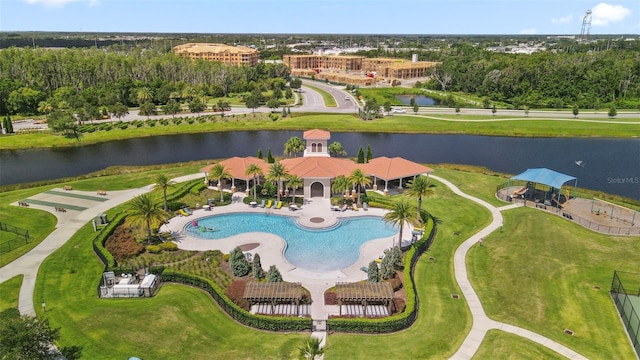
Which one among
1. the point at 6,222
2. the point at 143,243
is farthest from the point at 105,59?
the point at 143,243

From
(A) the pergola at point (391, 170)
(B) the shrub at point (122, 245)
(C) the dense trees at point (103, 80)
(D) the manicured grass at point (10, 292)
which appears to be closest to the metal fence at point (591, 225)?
(A) the pergola at point (391, 170)

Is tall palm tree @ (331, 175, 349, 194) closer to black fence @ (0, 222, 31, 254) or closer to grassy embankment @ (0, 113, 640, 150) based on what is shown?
black fence @ (0, 222, 31, 254)

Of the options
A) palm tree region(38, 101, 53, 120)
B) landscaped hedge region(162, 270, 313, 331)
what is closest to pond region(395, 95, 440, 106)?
palm tree region(38, 101, 53, 120)

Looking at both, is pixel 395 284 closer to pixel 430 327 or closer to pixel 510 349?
pixel 430 327

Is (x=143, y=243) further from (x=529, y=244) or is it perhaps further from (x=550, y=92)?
(x=550, y=92)

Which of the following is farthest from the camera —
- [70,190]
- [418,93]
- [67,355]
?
[418,93]

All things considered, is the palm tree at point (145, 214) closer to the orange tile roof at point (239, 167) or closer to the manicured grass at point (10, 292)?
the manicured grass at point (10, 292)
